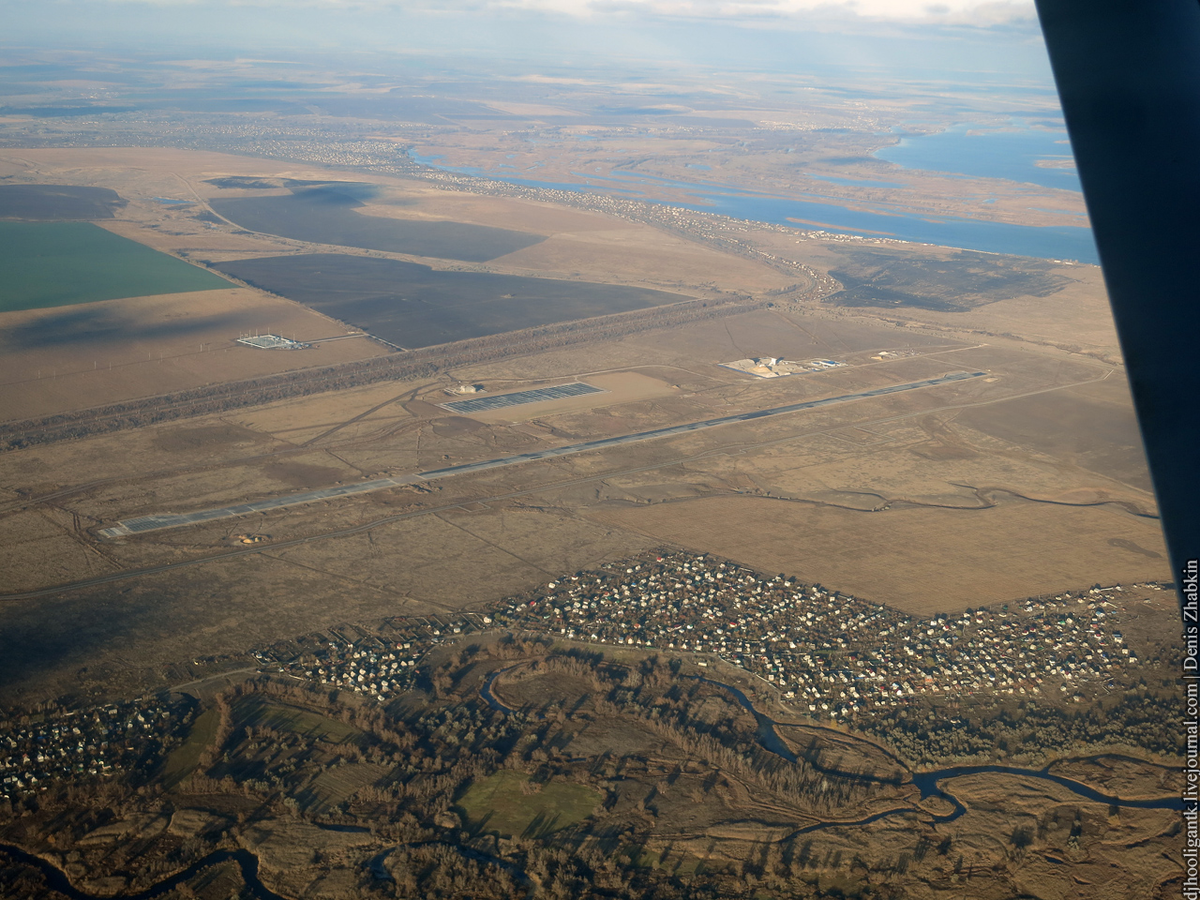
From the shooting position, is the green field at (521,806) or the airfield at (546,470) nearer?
the green field at (521,806)

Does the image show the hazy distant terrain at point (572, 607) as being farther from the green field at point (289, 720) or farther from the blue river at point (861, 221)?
the blue river at point (861, 221)

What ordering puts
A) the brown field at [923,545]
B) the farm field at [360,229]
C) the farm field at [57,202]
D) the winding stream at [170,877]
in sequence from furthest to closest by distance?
the farm field at [57,202], the farm field at [360,229], the brown field at [923,545], the winding stream at [170,877]

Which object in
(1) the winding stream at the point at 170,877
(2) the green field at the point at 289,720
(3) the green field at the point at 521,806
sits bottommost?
(1) the winding stream at the point at 170,877

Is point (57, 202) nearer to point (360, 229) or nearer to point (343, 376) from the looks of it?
point (360, 229)

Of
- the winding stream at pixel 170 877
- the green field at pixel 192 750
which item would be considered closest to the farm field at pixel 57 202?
the green field at pixel 192 750

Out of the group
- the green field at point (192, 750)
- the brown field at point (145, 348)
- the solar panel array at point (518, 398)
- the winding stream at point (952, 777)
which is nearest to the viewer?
the winding stream at point (952, 777)

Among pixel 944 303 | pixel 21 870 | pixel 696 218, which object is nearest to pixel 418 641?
pixel 21 870
